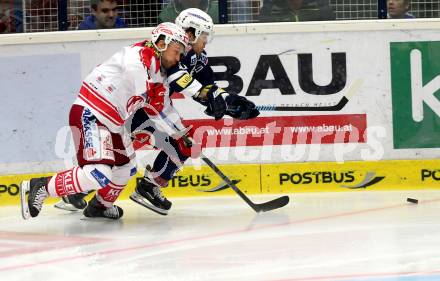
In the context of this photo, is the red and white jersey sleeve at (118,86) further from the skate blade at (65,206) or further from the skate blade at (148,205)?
the skate blade at (65,206)

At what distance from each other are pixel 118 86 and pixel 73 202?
117 cm

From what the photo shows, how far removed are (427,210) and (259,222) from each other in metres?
1.09

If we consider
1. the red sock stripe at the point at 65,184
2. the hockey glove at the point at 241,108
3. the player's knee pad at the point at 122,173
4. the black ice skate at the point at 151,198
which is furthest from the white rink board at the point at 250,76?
the red sock stripe at the point at 65,184

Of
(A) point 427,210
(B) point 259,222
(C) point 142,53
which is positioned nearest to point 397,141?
(A) point 427,210

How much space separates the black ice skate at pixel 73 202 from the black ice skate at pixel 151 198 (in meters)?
0.40

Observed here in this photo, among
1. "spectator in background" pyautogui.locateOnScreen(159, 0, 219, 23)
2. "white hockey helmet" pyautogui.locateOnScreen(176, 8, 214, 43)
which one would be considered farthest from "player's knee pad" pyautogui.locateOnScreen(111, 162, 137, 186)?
"spectator in background" pyautogui.locateOnScreen(159, 0, 219, 23)

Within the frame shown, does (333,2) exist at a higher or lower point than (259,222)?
higher

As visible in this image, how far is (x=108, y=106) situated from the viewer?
6.05 metres

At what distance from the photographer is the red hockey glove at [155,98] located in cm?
611

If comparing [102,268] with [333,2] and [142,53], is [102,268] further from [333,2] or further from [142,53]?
[333,2]

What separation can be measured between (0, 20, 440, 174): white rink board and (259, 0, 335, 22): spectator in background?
0.07 metres

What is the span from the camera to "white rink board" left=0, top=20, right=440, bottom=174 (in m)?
7.42

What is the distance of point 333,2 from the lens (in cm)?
754

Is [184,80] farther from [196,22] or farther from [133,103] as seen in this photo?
[196,22]
